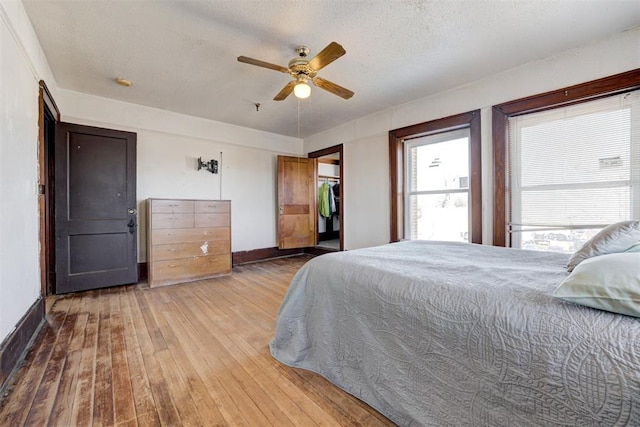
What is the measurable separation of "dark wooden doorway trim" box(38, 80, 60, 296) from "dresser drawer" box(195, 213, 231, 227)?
1.55 metres

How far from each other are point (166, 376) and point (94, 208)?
2734mm

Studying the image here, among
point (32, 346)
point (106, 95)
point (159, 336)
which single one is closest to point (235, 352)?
point (159, 336)

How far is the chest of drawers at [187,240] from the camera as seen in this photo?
351 cm

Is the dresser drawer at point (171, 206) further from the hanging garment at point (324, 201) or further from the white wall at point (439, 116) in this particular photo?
the hanging garment at point (324, 201)

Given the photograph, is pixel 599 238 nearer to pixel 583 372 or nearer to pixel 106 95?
pixel 583 372

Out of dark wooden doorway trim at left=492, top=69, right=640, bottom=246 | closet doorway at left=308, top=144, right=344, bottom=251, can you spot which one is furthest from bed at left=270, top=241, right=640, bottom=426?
closet doorway at left=308, top=144, right=344, bottom=251

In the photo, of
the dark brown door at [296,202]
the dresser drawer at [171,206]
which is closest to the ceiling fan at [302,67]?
the dresser drawer at [171,206]

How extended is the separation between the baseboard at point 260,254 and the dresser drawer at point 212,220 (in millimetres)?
868

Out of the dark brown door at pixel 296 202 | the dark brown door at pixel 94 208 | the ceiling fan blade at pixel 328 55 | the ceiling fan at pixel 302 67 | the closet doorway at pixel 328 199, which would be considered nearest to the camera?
the ceiling fan blade at pixel 328 55

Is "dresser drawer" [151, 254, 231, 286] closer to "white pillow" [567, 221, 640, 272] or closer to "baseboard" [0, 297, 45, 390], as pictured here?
"baseboard" [0, 297, 45, 390]

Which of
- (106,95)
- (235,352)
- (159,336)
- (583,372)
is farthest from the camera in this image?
(106,95)

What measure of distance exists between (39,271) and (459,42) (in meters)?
4.24

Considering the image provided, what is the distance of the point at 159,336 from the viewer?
213cm

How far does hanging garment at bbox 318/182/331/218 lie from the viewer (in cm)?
649
